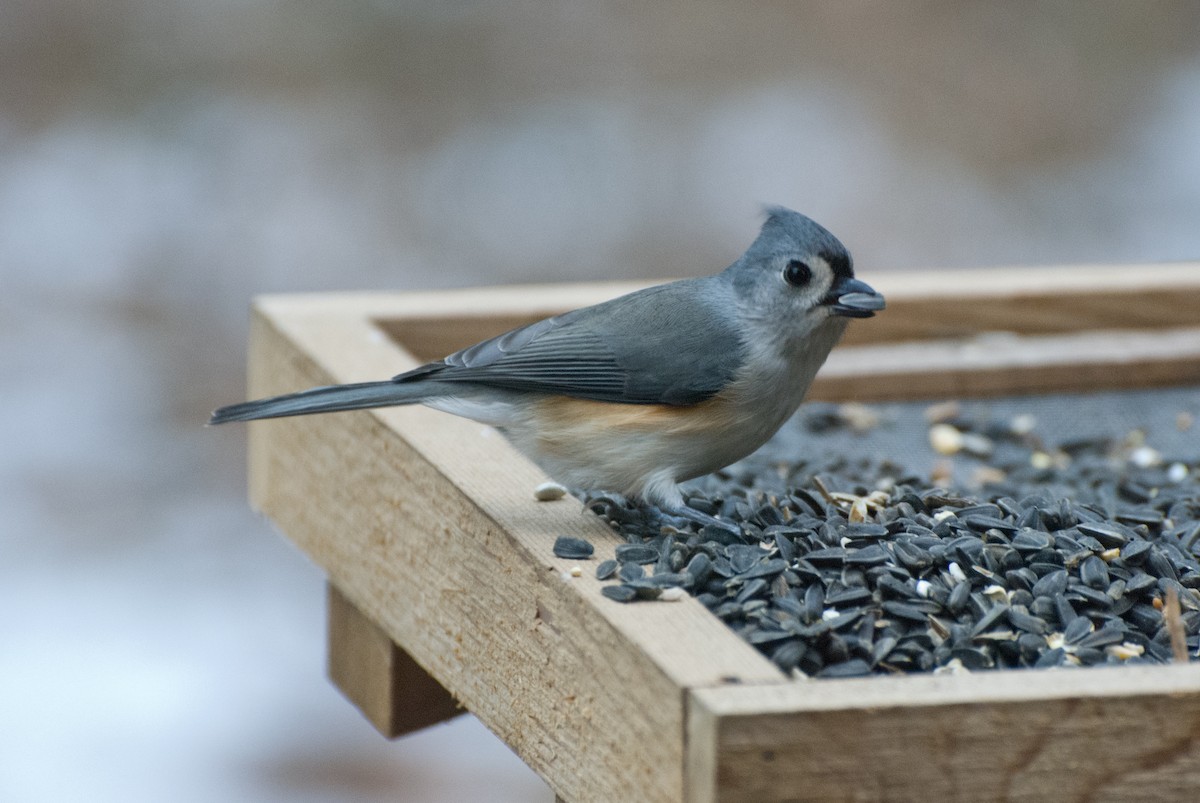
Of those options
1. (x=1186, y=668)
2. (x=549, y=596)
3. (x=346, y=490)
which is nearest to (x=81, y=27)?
(x=346, y=490)

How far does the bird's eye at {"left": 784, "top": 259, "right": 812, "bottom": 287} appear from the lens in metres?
2.71

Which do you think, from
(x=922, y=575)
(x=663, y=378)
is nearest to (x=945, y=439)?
(x=663, y=378)

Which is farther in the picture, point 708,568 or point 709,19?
point 709,19

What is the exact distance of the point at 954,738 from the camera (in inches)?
71.0

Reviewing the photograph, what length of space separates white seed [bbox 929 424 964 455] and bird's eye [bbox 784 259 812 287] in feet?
3.85

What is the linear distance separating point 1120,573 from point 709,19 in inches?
290

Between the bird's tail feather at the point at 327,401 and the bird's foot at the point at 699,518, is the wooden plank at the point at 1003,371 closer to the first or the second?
the bird's foot at the point at 699,518

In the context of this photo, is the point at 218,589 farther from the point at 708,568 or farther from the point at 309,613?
the point at 708,568

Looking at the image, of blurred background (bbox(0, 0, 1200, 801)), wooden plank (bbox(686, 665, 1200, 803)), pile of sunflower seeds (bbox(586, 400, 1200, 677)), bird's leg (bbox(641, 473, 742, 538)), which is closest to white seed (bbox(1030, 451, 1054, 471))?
pile of sunflower seeds (bbox(586, 400, 1200, 677))

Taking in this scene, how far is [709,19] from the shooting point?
30.9 ft

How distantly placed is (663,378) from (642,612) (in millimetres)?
643

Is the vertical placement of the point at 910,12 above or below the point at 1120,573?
above

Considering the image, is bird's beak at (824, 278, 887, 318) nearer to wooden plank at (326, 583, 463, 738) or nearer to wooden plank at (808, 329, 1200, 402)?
wooden plank at (326, 583, 463, 738)

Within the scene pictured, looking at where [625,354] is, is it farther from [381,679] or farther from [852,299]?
[381,679]
